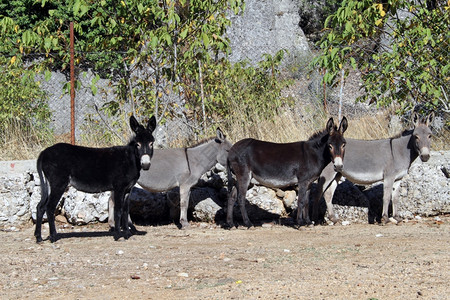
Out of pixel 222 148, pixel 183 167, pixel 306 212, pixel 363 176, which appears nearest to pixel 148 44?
pixel 222 148

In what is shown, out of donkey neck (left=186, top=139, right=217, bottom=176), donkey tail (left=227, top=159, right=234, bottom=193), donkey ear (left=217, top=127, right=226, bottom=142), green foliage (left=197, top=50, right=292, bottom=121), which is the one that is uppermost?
green foliage (left=197, top=50, right=292, bottom=121)

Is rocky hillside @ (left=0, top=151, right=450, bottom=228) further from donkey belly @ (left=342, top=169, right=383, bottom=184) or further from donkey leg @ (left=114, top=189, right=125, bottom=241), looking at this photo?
donkey leg @ (left=114, top=189, right=125, bottom=241)

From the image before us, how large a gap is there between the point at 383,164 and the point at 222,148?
2575 mm

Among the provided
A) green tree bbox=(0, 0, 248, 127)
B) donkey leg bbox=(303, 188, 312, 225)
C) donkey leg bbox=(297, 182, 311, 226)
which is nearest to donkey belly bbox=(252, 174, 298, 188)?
donkey leg bbox=(297, 182, 311, 226)

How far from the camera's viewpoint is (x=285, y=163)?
980 centimetres

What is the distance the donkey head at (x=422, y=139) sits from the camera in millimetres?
9891

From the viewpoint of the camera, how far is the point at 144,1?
1138cm

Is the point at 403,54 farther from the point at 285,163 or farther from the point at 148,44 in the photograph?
the point at 148,44

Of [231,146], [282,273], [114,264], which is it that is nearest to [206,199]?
[231,146]

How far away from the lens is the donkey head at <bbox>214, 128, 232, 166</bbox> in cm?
1048

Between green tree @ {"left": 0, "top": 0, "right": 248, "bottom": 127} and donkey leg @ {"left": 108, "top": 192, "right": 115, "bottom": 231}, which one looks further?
green tree @ {"left": 0, "top": 0, "right": 248, "bottom": 127}

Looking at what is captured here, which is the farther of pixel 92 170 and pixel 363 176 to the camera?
pixel 363 176

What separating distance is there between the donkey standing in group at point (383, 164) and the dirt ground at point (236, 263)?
1.86ft

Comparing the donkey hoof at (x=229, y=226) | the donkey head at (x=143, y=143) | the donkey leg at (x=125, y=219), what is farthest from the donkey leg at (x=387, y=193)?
the donkey leg at (x=125, y=219)
